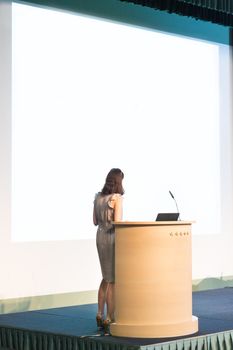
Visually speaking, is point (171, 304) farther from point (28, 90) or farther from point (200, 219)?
point (200, 219)

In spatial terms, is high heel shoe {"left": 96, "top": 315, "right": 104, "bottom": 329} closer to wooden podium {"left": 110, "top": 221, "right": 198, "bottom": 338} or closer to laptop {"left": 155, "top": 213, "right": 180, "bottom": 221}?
wooden podium {"left": 110, "top": 221, "right": 198, "bottom": 338}

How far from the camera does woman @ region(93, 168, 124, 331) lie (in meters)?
5.03

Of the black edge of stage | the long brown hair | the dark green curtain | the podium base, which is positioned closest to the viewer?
the black edge of stage

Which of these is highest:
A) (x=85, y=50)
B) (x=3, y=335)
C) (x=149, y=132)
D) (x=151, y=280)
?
(x=85, y=50)

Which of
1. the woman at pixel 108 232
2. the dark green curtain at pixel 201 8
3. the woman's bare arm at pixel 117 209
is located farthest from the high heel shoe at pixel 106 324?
the dark green curtain at pixel 201 8

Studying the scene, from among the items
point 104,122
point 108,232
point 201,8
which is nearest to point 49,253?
point 104,122

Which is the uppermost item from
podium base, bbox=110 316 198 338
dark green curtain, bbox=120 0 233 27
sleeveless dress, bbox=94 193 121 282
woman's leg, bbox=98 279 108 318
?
dark green curtain, bbox=120 0 233 27

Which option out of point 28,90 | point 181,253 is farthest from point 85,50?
point 181,253

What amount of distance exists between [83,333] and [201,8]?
163 inches

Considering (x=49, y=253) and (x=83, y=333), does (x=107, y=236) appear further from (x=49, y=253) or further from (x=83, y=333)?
(x=49, y=253)

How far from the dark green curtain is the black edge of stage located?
289cm

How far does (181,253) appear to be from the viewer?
483cm

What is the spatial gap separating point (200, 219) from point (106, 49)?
2174 millimetres

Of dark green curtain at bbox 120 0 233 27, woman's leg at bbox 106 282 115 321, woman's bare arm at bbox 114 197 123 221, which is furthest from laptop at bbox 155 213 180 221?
dark green curtain at bbox 120 0 233 27
